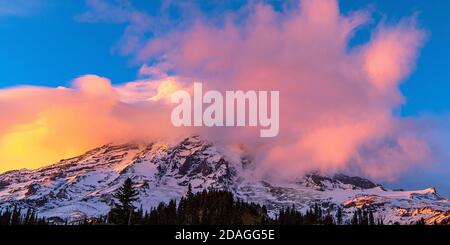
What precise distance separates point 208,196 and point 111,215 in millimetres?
83325

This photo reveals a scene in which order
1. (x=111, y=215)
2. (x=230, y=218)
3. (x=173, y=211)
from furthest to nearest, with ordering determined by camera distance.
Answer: (x=173, y=211) < (x=230, y=218) < (x=111, y=215)
